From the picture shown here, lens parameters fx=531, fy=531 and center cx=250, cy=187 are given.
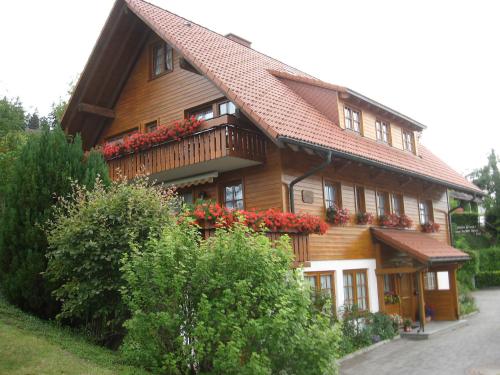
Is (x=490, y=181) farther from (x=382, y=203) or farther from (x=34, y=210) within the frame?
(x=34, y=210)

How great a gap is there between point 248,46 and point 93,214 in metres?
14.7

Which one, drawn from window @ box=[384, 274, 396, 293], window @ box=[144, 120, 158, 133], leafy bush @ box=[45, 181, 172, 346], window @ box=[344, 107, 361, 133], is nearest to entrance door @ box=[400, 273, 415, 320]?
window @ box=[384, 274, 396, 293]

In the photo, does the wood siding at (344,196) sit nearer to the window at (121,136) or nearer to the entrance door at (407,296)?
the entrance door at (407,296)

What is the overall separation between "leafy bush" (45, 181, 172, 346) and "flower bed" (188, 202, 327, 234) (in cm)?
93

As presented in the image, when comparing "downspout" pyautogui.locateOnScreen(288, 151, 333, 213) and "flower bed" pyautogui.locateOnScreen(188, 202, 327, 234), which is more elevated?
"downspout" pyautogui.locateOnScreen(288, 151, 333, 213)

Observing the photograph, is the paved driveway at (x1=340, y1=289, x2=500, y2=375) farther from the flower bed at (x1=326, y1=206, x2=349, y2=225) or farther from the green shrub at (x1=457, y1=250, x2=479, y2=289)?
the green shrub at (x1=457, y1=250, x2=479, y2=289)

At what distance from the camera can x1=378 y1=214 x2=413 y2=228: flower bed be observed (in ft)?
59.7

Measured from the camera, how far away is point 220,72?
585 inches

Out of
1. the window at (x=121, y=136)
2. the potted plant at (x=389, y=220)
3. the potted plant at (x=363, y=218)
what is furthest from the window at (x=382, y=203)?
the window at (x=121, y=136)

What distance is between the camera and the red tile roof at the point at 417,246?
16.3m

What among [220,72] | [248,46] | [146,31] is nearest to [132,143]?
[220,72]

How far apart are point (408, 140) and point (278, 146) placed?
976 cm

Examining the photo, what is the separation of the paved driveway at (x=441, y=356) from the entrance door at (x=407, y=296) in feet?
6.23

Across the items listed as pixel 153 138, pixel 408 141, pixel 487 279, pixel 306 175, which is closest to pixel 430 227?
pixel 408 141
